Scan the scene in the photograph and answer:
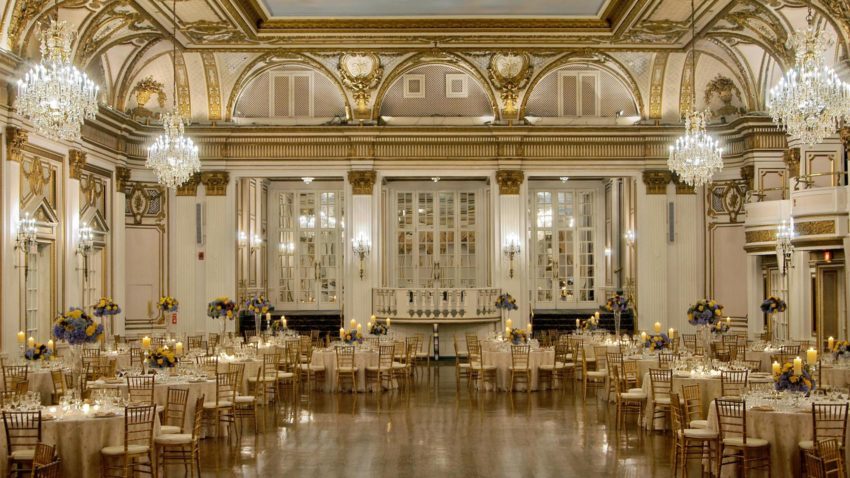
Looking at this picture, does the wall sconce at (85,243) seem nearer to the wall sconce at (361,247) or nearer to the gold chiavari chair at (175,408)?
the wall sconce at (361,247)

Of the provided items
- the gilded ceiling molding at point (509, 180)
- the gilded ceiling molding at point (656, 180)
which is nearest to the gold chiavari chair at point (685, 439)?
the gilded ceiling molding at point (509, 180)

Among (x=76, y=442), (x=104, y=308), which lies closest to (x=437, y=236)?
(x=104, y=308)

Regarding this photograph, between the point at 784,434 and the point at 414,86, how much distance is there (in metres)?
17.3

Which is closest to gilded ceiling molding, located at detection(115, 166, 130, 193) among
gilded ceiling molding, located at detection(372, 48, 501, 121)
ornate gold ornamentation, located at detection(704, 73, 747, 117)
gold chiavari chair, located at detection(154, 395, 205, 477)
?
gilded ceiling molding, located at detection(372, 48, 501, 121)

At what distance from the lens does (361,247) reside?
24438 mm

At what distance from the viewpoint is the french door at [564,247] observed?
2836 centimetres

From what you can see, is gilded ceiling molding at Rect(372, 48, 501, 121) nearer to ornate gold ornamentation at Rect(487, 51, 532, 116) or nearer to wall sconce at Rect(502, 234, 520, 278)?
ornate gold ornamentation at Rect(487, 51, 532, 116)

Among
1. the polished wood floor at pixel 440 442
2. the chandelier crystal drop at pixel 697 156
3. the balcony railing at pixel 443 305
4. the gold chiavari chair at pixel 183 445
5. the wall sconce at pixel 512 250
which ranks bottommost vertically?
the polished wood floor at pixel 440 442

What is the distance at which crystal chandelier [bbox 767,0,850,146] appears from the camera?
1305 cm

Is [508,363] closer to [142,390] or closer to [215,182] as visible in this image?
[142,390]

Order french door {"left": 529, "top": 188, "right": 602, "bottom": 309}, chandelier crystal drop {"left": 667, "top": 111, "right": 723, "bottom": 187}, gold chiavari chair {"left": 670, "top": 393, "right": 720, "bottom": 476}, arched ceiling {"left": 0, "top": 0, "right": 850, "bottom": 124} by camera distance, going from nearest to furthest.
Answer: gold chiavari chair {"left": 670, "top": 393, "right": 720, "bottom": 476} < chandelier crystal drop {"left": 667, "top": 111, "right": 723, "bottom": 187} < arched ceiling {"left": 0, "top": 0, "right": 850, "bottom": 124} < french door {"left": 529, "top": 188, "right": 602, "bottom": 309}

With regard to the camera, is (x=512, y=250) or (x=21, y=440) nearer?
(x=21, y=440)

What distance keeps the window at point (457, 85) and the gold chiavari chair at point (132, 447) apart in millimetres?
16758

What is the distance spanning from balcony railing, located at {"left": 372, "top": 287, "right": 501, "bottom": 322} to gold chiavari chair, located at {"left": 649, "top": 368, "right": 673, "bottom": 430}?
33.7 feet
